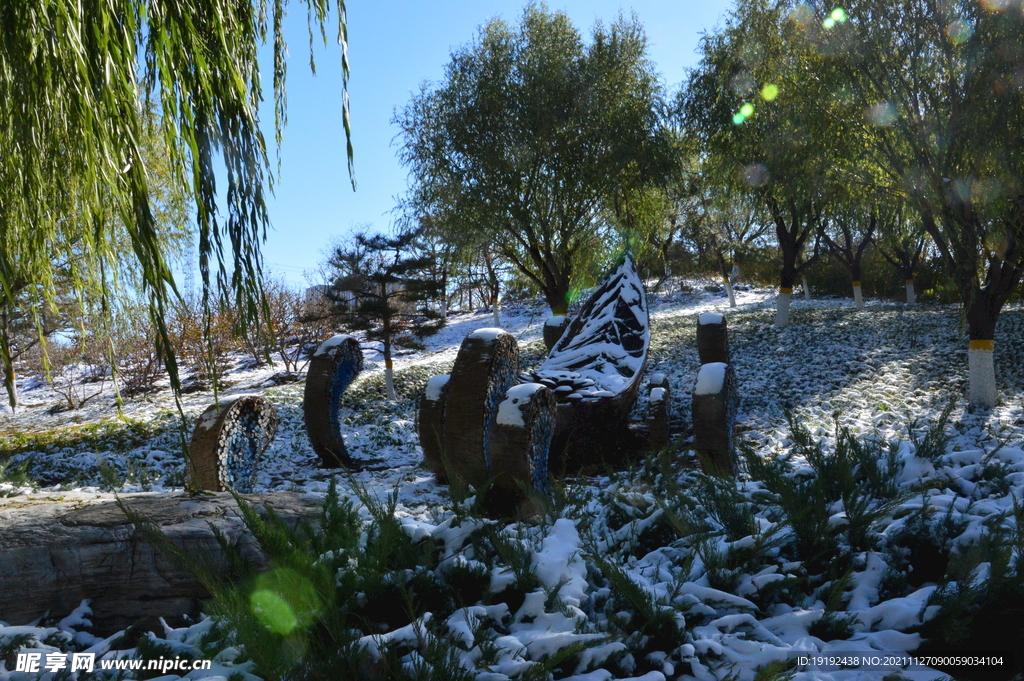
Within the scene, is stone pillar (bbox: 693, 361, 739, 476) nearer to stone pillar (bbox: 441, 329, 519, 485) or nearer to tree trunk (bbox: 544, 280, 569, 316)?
stone pillar (bbox: 441, 329, 519, 485)

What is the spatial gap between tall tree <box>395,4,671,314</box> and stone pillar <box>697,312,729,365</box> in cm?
630

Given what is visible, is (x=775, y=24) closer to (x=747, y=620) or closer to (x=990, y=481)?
(x=990, y=481)

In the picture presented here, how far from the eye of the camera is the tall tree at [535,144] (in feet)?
43.1

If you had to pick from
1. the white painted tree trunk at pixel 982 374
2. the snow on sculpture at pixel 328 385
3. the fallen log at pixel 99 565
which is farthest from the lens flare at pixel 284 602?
the white painted tree trunk at pixel 982 374

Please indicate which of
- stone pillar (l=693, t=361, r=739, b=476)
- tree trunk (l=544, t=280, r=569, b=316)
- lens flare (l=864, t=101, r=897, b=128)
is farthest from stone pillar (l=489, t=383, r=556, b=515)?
tree trunk (l=544, t=280, r=569, b=316)

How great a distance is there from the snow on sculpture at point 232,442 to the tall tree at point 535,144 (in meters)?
8.71

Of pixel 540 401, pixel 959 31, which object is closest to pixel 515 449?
pixel 540 401

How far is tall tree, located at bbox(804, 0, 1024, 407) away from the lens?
25.2 ft

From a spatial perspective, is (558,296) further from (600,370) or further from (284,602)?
(284,602)

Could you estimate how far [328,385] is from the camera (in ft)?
19.7

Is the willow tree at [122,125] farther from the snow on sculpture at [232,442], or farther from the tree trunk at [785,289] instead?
the tree trunk at [785,289]

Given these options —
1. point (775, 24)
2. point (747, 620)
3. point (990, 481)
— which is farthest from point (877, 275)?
point (747, 620)

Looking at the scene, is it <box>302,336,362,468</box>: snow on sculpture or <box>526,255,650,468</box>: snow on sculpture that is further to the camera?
<box>302,336,362,468</box>: snow on sculpture

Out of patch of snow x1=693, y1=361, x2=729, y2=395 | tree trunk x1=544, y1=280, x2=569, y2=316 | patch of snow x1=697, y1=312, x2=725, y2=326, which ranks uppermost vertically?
tree trunk x1=544, y1=280, x2=569, y2=316
